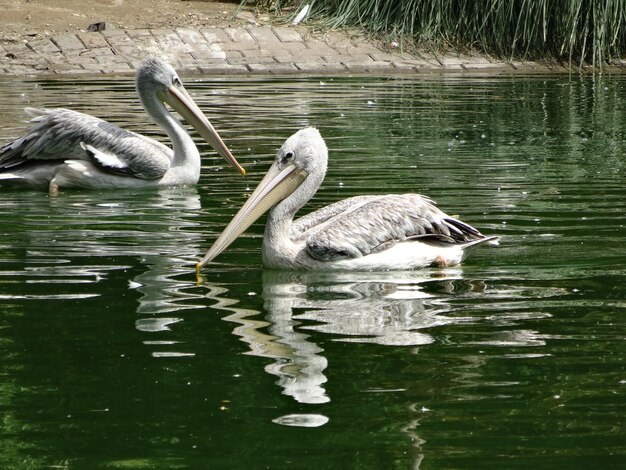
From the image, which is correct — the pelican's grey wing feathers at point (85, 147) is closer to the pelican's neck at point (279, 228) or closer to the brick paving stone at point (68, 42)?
the pelican's neck at point (279, 228)

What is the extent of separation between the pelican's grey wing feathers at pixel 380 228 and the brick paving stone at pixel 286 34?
9.82 metres

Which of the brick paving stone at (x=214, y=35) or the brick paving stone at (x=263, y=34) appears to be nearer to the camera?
the brick paving stone at (x=214, y=35)

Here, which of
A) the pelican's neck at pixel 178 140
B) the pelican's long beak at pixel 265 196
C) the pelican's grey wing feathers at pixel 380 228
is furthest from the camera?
the pelican's neck at pixel 178 140

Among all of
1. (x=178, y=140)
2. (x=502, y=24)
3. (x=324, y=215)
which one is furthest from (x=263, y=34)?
(x=324, y=215)

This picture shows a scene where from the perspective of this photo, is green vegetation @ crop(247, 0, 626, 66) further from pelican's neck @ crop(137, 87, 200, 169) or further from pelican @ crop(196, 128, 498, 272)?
pelican @ crop(196, 128, 498, 272)

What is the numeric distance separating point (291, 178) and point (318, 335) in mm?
1340

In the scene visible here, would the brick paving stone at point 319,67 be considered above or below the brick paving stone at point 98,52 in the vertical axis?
below

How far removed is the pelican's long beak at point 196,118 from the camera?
7953 mm

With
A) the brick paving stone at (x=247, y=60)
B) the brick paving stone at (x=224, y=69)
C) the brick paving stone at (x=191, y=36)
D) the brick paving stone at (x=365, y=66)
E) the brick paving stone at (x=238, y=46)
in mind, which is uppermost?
the brick paving stone at (x=191, y=36)

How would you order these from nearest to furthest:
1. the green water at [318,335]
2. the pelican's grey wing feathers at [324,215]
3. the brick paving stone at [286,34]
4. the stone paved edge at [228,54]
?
1. the green water at [318,335]
2. the pelican's grey wing feathers at [324,215]
3. the stone paved edge at [228,54]
4. the brick paving stone at [286,34]

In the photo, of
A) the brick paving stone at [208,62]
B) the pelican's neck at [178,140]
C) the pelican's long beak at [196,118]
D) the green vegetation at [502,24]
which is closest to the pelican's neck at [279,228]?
the pelican's long beak at [196,118]

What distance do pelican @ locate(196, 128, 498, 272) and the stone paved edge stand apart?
8858 millimetres

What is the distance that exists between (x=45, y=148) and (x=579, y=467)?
5334 millimetres

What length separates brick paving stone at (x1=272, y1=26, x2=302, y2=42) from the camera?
603 inches
